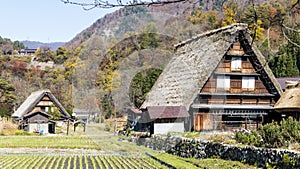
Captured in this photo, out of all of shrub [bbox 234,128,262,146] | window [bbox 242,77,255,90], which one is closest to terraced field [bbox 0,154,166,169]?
shrub [bbox 234,128,262,146]

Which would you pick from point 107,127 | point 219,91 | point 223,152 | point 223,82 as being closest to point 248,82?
point 223,82

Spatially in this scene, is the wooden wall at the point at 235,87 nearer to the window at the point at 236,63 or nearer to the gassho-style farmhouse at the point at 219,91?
the gassho-style farmhouse at the point at 219,91

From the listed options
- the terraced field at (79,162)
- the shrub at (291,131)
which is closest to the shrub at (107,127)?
the terraced field at (79,162)

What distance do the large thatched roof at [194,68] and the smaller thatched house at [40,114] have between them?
13.0 metres

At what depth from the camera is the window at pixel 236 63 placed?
17.3 m

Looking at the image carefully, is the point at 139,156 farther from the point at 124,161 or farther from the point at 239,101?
the point at 239,101

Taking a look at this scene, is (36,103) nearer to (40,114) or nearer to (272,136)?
(40,114)

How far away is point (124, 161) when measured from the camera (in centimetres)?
1258

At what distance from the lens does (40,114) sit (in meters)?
30.8

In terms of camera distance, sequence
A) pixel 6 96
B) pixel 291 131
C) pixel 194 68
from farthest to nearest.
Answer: pixel 6 96 < pixel 194 68 < pixel 291 131

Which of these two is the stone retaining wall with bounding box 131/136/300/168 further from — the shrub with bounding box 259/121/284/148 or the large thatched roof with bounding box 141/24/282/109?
the large thatched roof with bounding box 141/24/282/109

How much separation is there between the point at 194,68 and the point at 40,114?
657 inches

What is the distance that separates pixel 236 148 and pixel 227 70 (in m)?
7.25

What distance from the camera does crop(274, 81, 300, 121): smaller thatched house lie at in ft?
50.4
